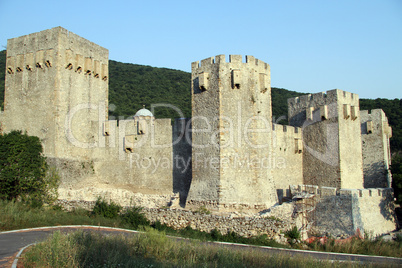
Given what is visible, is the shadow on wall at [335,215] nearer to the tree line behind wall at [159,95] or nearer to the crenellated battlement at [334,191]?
the crenellated battlement at [334,191]

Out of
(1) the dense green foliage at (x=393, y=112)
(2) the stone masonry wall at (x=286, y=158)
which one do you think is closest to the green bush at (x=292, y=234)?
(2) the stone masonry wall at (x=286, y=158)

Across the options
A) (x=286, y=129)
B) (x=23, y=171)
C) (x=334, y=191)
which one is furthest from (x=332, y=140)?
(x=23, y=171)

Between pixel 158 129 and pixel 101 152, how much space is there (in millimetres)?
3636

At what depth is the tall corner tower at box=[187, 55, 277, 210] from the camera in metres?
14.5

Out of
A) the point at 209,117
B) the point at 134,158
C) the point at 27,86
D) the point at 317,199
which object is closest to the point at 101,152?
the point at 134,158

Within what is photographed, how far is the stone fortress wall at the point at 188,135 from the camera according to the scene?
1500 cm

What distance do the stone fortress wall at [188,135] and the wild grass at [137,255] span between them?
18.2 ft

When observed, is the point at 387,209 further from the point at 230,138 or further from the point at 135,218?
the point at 135,218

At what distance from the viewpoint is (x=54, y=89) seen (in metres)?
18.0

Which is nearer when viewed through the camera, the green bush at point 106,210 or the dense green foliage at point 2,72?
the green bush at point 106,210

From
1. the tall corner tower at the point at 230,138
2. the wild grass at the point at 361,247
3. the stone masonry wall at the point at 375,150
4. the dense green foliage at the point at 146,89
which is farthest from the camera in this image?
the dense green foliage at the point at 146,89

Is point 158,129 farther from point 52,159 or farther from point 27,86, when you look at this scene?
point 27,86

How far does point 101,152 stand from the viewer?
1964 cm

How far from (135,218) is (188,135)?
4.96 meters
